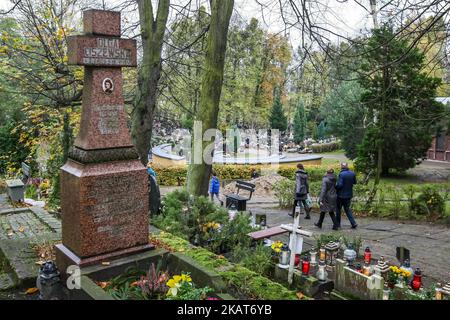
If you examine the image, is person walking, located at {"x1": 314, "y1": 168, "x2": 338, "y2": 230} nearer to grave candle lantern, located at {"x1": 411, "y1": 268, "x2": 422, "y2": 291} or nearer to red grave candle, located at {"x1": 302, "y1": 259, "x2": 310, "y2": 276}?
red grave candle, located at {"x1": 302, "y1": 259, "x2": 310, "y2": 276}

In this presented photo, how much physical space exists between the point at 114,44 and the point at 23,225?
5.20 meters

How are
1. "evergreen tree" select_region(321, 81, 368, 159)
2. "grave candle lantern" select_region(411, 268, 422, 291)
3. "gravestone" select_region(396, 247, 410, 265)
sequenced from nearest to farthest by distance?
1. "grave candle lantern" select_region(411, 268, 422, 291)
2. "gravestone" select_region(396, 247, 410, 265)
3. "evergreen tree" select_region(321, 81, 368, 159)

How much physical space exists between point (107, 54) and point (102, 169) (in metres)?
1.55

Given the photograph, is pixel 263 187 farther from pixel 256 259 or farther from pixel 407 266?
pixel 407 266

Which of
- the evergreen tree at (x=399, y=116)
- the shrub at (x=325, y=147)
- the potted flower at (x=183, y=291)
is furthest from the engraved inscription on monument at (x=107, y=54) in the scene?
the shrub at (x=325, y=147)

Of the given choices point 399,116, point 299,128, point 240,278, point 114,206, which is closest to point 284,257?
point 240,278

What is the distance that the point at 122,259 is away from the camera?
5.78 meters

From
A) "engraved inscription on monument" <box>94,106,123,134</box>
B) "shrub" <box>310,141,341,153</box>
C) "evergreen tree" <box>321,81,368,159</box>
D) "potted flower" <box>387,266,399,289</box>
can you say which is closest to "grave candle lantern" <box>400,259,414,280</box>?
"potted flower" <box>387,266,399,289</box>

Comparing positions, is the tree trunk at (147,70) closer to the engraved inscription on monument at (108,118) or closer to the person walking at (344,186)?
the engraved inscription on monument at (108,118)

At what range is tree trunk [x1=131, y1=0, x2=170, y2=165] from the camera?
10016 mm

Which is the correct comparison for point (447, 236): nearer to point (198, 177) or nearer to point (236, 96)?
point (198, 177)

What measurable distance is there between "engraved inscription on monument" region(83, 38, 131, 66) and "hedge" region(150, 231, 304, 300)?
2.84 meters

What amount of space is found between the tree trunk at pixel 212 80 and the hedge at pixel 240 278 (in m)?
3.65

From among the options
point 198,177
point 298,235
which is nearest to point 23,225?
point 198,177
